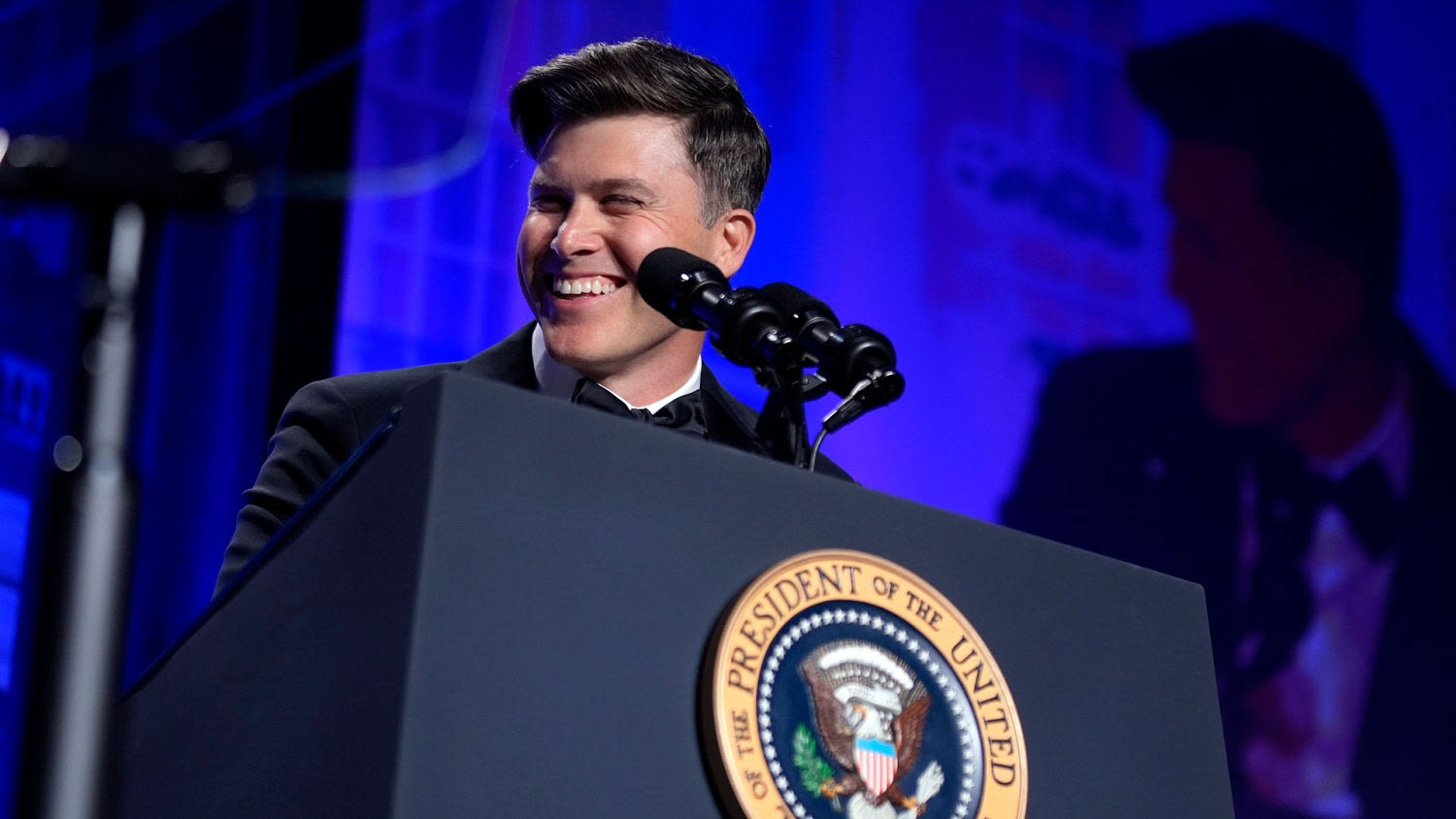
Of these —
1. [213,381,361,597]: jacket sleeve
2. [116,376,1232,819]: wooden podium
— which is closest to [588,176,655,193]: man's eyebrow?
[213,381,361,597]: jacket sleeve

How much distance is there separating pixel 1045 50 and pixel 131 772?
307cm

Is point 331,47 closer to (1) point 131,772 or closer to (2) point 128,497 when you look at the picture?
(1) point 131,772

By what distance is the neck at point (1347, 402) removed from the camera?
3.85 meters

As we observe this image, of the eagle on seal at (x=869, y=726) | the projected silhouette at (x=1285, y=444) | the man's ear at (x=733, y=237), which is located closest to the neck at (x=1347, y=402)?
the projected silhouette at (x=1285, y=444)

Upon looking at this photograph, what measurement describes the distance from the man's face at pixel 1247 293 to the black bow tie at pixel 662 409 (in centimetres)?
207

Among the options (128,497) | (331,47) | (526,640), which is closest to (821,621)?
(526,640)

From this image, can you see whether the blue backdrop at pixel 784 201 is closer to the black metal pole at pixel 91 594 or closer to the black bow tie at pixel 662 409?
the black bow tie at pixel 662 409

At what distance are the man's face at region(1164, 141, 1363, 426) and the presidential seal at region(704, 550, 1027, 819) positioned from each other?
9.60 ft

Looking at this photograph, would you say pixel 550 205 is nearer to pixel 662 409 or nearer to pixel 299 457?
pixel 662 409

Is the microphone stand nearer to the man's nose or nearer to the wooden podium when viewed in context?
the wooden podium

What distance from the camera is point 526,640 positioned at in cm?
89

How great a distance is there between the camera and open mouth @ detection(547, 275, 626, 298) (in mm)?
1922

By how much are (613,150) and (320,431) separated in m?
0.51

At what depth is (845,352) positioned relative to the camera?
1251 mm
